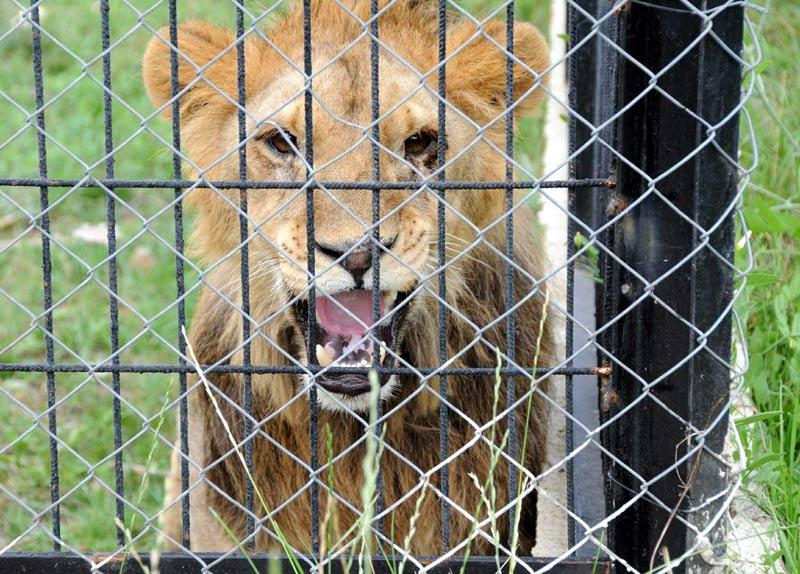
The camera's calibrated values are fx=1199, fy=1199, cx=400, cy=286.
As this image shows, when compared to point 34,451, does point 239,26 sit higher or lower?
higher

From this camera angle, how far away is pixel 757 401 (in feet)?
12.0

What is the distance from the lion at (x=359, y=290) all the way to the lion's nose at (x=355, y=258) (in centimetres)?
28

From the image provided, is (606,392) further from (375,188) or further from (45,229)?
(45,229)

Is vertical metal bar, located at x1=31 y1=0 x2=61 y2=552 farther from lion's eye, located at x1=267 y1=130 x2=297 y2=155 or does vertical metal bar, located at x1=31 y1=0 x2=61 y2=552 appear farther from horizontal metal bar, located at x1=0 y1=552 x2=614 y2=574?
lion's eye, located at x1=267 y1=130 x2=297 y2=155

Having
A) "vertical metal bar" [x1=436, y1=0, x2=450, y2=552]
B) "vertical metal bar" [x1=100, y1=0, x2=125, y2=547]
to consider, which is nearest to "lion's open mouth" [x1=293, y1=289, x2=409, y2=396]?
"vertical metal bar" [x1=436, y1=0, x2=450, y2=552]

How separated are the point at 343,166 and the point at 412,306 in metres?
0.49

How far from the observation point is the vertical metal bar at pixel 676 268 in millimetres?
2689

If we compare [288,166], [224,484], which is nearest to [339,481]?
[224,484]

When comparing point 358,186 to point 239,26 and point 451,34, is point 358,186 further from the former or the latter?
point 451,34

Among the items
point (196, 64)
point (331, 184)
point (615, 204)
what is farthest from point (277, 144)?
point (615, 204)

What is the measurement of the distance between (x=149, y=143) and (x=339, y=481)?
3.82 meters

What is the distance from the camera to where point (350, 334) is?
328cm

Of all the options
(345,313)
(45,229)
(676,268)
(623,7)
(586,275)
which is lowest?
(586,275)

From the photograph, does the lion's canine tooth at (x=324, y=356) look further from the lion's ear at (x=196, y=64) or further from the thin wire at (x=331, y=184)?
the lion's ear at (x=196, y=64)
